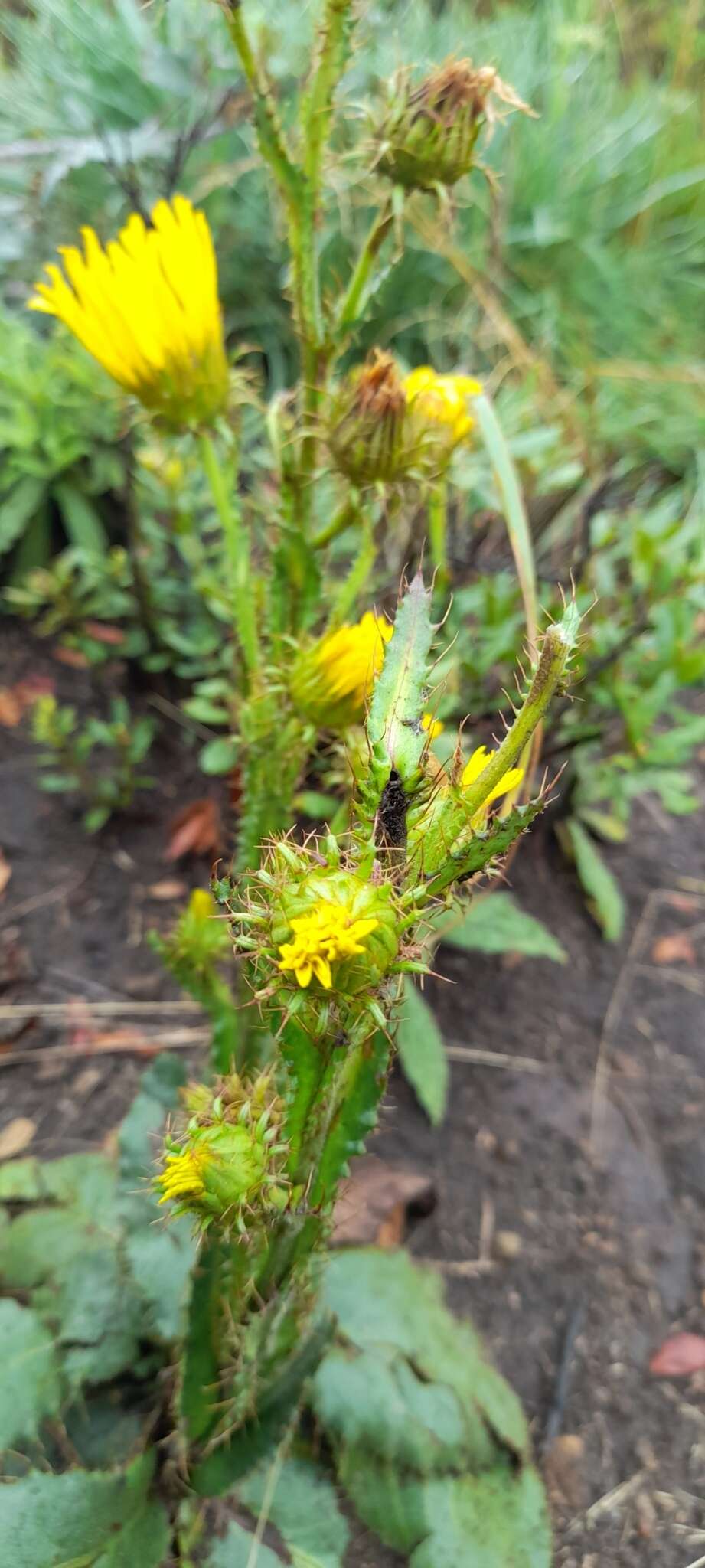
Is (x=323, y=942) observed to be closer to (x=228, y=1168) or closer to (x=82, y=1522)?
(x=228, y=1168)

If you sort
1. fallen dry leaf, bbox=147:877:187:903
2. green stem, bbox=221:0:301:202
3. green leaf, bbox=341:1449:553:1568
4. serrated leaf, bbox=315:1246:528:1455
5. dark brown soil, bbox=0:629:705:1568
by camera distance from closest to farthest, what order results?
green stem, bbox=221:0:301:202 < green leaf, bbox=341:1449:553:1568 < serrated leaf, bbox=315:1246:528:1455 < dark brown soil, bbox=0:629:705:1568 < fallen dry leaf, bbox=147:877:187:903

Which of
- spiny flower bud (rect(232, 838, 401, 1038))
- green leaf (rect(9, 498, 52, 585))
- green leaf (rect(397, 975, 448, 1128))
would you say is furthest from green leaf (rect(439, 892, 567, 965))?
green leaf (rect(9, 498, 52, 585))

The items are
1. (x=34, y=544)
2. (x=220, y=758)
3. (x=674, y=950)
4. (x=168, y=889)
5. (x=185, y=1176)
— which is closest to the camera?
(x=185, y=1176)

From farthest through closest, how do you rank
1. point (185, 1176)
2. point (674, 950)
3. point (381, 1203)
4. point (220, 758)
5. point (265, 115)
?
1. point (674, 950)
2. point (220, 758)
3. point (381, 1203)
4. point (265, 115)
5. point (185, 1176)

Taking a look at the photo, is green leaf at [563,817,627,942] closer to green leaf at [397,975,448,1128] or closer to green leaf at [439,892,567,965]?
green leaf at [439,892,567,965]

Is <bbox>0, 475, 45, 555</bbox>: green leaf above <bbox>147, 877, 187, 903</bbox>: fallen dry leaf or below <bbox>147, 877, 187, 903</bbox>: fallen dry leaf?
above

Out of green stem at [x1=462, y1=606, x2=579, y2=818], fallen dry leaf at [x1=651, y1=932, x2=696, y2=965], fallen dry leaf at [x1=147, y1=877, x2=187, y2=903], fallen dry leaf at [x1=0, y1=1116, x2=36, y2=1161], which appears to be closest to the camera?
green stem at [x1=462, y1=606, x2=579, y2=818]

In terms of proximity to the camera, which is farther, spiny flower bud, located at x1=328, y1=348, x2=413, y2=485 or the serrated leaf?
the serrated leaf

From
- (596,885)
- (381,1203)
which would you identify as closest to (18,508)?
(596,885)
